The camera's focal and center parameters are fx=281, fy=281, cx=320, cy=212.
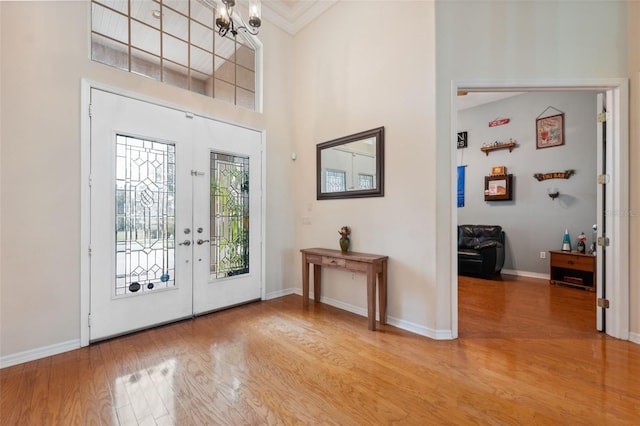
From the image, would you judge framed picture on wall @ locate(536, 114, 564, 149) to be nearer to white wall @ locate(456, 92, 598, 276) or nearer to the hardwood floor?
white wall @ locate(456, 92, 598, 276)

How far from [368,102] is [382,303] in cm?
232

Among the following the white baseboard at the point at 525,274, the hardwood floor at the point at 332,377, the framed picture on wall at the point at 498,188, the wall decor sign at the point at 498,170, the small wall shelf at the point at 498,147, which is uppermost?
the small wall shelf at the point at 498,147

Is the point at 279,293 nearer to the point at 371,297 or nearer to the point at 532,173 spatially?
the point at 371,297

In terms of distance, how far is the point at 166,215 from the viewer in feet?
10.00

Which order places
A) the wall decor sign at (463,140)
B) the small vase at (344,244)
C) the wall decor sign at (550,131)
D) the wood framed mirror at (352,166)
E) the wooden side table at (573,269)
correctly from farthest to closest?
the wall decor sign at (463,140)
the wall decor sign at (550,131)
the wooden side table at (573,269)
the small vase at (344,244)
the wood framed mirror at (352,166)

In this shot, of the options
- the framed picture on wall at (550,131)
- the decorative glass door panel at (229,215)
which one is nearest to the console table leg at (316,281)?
the decorative glass door panel at (229,215)

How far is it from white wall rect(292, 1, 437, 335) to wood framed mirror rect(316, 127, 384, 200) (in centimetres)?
9

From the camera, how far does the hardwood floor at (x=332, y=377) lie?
169 centimetres

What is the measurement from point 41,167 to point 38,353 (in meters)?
1.55

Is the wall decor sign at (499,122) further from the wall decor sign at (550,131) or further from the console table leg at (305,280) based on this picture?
the console table leg at (305,280)

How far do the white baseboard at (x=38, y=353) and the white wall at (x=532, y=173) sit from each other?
5232 mm

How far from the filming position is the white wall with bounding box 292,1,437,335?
2.83 metres

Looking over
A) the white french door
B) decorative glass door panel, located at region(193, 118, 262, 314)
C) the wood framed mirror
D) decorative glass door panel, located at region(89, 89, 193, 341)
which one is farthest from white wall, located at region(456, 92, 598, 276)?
decorative glass door panel, located at region(89, 89, 193, 341)

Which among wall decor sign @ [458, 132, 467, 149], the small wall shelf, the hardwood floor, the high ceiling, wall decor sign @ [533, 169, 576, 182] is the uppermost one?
the high ceiling
